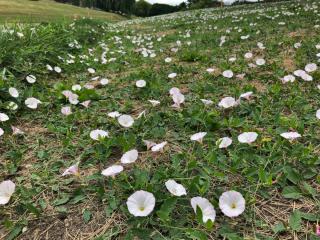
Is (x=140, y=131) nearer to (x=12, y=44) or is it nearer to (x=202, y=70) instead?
(x=202, y=70)

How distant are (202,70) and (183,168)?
8.84 ft

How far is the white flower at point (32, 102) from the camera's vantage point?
11.3 ft

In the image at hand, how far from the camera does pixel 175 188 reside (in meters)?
1.98

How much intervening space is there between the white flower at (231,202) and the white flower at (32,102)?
2.25 metres

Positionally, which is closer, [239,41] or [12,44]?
[12,44]

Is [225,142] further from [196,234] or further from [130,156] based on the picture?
[196,234]

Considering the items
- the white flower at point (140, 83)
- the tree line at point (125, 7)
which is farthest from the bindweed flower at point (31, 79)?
the tree line at point (125, 7)

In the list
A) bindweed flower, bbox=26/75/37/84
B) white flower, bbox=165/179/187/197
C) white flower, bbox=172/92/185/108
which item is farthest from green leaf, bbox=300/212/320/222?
bindweed flower, bbox=26/75/37/84

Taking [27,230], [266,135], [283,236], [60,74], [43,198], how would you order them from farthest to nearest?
[60,74] < [266,135] < [43,198] < [27,230] < [283,236]

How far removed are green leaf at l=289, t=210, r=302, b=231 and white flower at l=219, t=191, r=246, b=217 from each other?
9.9 inches

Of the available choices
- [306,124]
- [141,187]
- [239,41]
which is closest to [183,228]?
[141,187]

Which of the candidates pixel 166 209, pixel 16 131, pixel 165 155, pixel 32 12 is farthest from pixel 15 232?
pixel 32 12

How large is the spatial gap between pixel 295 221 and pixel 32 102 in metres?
2.60

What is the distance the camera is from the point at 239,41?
6973mm
